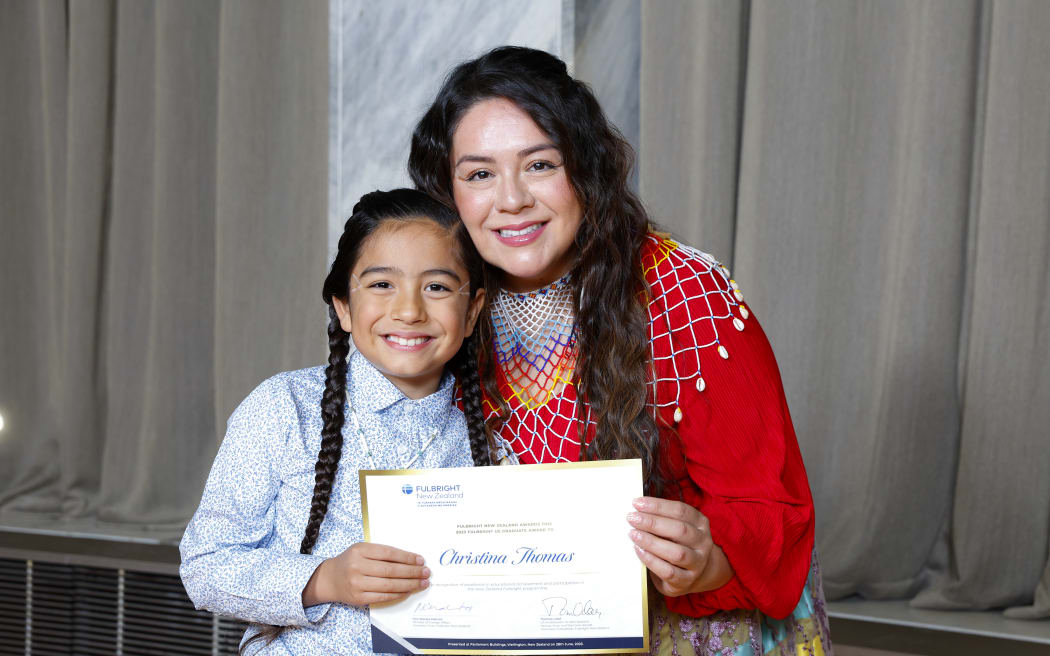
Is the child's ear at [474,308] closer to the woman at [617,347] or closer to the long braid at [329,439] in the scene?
the woman at [617,347]

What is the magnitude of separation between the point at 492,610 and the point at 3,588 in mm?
2431

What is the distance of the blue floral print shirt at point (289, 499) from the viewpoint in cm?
135

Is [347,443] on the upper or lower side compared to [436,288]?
lower

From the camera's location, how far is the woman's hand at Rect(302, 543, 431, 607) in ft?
4.13

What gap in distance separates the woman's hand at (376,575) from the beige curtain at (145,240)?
87.5 inches

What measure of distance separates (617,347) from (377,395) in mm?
340

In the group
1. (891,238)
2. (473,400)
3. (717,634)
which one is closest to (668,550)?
(717,634)

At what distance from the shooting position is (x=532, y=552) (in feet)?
4.15

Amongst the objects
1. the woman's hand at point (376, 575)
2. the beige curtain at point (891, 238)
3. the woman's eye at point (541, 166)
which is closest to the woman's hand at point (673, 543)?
the woman's hand at point (376, 575)

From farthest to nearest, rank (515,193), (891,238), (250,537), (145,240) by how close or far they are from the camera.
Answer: (145,240)
(891,238)
(515,193)
(250,537)

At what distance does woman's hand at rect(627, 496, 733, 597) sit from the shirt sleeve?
411mm

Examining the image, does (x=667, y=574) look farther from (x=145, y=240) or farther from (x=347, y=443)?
(x=145, y=240)

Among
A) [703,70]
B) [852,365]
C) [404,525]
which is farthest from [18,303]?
[404,525]

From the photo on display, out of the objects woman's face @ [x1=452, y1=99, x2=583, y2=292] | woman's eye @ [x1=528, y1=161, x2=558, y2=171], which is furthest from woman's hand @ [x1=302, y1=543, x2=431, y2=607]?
woman's eye @ [x1=528, y1=161, x2=558, y2=171]
